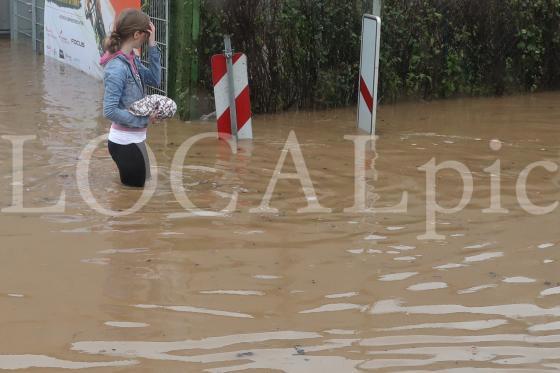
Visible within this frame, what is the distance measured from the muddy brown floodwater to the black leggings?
0.13 m

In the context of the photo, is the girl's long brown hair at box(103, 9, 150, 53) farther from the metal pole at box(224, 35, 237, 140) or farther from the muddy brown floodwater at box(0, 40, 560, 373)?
Answer: the metal pole at box(224, 35, 237, 140)

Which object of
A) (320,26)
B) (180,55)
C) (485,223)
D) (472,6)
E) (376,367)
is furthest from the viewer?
(472,6)

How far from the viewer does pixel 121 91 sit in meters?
7.89

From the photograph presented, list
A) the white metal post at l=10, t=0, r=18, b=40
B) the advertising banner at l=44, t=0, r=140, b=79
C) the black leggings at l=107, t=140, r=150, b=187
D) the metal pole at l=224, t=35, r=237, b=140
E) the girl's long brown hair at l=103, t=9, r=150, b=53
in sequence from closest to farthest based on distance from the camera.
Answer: the girl's long brown hair at l=103, t=9, r=150, b=53
the black leggings at l=107, t=140, r=150, b=187
the metal pole at l=224, t=35, r=237, b=140
the advertising banner at l=44, t=0, r=140, b=79
the white metal post at l=10, t=0, r=18, b=40

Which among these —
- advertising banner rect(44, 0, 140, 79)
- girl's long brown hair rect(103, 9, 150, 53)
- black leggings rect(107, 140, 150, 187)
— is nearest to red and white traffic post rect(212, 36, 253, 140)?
advertising banner rect(44, 0, 140, 79)

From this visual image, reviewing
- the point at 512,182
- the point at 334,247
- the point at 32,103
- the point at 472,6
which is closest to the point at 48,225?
the point at 334,247

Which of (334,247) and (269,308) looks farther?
(334,247)

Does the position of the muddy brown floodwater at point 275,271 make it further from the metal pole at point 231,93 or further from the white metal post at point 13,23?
the white metal post at point 13,23

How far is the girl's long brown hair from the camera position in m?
7.75

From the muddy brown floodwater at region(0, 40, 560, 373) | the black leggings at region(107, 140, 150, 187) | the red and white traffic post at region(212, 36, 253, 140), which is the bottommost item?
the muddy brown floodwater at region(0, 40, 560, 373)

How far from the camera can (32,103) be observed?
1273cm

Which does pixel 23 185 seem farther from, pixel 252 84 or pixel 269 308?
pixel 252 84

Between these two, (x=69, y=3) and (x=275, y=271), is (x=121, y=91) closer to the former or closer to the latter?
(x=275, y=271)

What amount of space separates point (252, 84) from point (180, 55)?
986mm
